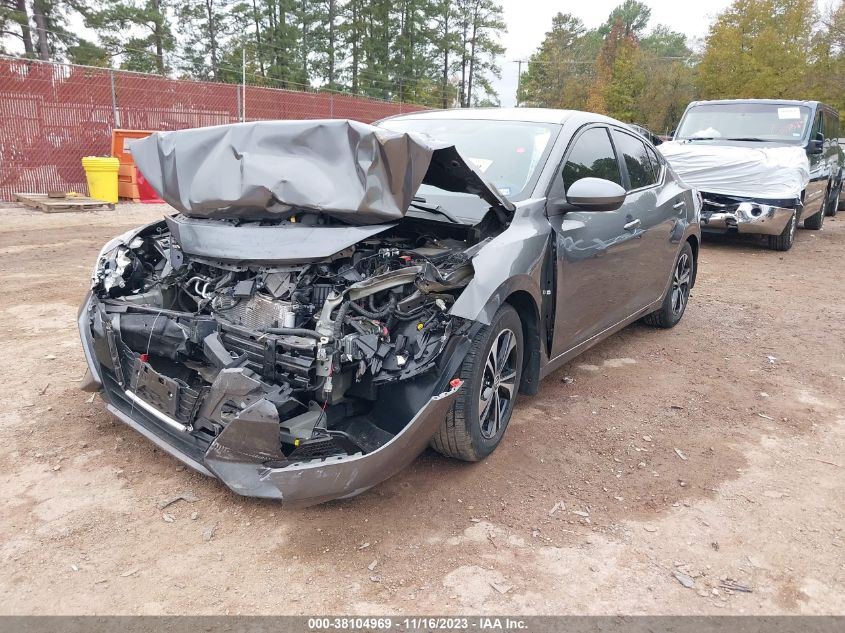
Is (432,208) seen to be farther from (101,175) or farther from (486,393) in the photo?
(101,175)

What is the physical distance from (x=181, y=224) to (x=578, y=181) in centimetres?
214

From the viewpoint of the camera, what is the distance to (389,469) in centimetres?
268

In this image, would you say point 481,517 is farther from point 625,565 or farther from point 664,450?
point 664,450

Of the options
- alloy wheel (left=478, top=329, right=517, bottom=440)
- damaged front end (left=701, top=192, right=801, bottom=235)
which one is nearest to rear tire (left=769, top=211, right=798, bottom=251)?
damaged front end (left=701, top=192, right=801, bottom=235)

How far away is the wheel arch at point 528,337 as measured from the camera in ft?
11.2

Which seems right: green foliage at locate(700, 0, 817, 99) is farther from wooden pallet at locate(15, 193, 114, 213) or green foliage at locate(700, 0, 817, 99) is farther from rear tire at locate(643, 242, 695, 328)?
wooden pallet at locate(15, 193, 114, 213)

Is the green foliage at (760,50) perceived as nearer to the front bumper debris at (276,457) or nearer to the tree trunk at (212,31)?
the tree trunk at (212,31)

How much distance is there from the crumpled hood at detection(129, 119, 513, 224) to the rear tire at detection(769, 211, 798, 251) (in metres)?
8.36

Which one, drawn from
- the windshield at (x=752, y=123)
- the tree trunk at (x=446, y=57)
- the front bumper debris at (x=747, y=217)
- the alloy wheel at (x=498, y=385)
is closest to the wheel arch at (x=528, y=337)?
the alloy wheel at (x=498, y=385)

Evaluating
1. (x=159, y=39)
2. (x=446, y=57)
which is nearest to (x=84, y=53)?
(x=159, y=39)

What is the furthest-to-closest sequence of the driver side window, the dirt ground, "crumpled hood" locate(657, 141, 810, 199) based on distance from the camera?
"crumpled hood" locate(657, 141, 810, 199), the driver side window, the dirt ground

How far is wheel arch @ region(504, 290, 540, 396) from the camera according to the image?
11.2 ft

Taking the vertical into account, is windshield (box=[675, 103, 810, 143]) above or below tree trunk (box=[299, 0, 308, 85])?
below

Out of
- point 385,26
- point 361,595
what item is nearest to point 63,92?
point 361,595
